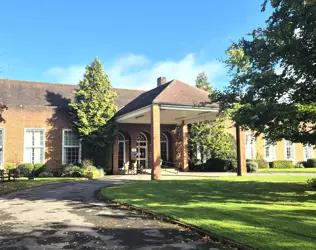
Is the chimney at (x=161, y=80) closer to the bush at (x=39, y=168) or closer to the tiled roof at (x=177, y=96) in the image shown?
the tiled roof at (x=177, y=96)

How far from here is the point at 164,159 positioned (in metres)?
31.3

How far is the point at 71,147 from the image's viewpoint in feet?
87.9

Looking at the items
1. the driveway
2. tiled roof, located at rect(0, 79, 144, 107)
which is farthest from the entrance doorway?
the driveway

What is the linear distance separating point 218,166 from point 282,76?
16919mm

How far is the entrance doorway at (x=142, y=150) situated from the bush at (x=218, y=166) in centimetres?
469

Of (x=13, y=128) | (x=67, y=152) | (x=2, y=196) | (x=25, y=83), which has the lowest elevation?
(x=2, y=196)

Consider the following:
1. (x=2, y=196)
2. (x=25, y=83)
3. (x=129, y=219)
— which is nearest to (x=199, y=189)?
(x=129, y=219)

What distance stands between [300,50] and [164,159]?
2141cm

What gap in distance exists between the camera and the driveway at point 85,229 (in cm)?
612

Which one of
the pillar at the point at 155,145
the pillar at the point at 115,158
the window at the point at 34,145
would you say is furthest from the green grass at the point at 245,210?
the window at the point at 34,145

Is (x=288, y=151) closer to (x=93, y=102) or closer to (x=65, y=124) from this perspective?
(x=93, y=102)

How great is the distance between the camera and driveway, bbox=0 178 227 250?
6.12 meters

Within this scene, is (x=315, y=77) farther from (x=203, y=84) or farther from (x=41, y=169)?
(x=203, y=84)

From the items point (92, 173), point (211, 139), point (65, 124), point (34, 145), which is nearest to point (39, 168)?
point (34, 145)
